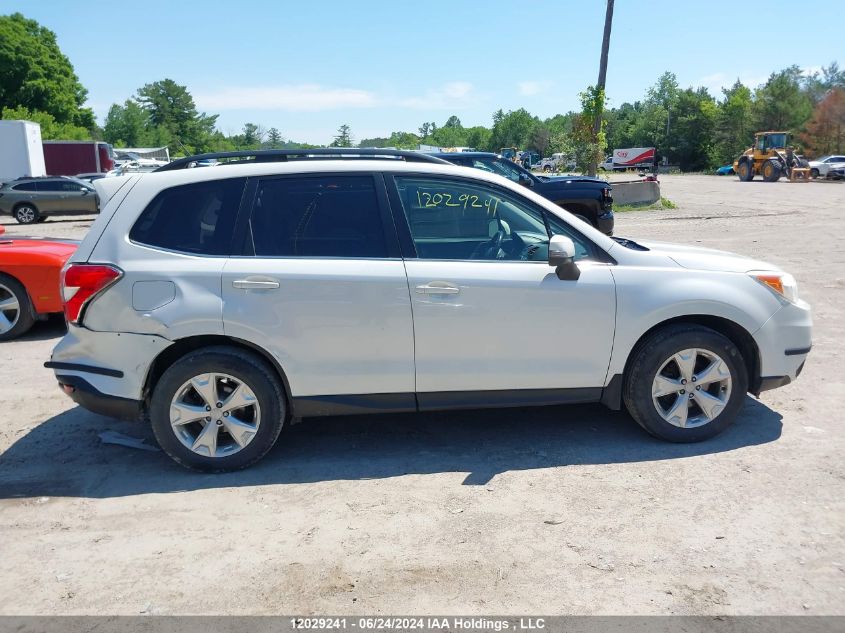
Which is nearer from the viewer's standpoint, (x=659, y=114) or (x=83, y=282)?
(x=83, y=282)

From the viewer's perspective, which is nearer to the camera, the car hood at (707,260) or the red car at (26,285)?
the car hood at (707,260)

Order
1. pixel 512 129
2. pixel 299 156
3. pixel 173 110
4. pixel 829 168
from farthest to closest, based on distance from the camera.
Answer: pixel 512 129 < pixel 173 110 < pixel 829 168 < pixel 299 156

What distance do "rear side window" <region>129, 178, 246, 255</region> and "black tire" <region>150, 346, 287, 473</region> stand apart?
0.65m

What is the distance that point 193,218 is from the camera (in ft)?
14.2

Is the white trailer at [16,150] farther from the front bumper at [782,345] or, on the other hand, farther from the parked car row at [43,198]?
the front bumper at [782,345]

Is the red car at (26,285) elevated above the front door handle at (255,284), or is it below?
below

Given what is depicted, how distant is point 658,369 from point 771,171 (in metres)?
43.7

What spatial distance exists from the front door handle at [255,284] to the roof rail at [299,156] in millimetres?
859

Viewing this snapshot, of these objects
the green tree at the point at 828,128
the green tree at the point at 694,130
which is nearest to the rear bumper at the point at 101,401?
the green tree at the point at 828,128

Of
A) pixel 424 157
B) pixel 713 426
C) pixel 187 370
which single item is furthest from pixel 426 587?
pixel 424 157

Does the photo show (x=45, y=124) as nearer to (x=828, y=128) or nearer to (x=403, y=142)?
(x=403, y=142)

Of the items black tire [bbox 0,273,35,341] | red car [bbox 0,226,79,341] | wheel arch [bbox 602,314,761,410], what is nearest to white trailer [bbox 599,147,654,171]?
red car [bbox 0,226,79,341]

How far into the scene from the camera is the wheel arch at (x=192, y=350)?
4242mm

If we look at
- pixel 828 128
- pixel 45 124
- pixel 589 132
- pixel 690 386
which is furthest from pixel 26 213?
pixel 828 128
